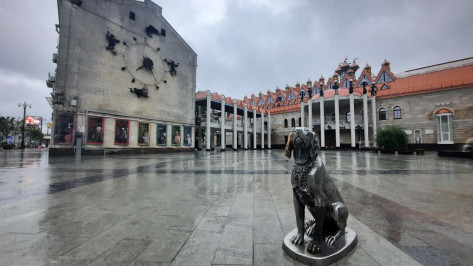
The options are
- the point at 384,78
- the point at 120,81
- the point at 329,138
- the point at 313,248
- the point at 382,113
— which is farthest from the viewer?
the point at 329,138

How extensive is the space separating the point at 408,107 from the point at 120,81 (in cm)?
4062

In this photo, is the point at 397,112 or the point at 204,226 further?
the point at 397,112

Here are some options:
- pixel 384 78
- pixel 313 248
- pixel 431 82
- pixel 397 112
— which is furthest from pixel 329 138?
pixel 313 248

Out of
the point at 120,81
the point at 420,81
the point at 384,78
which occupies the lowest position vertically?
the point at 120,81

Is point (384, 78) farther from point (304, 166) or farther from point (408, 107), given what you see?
point (304, 166)

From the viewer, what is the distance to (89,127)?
1898cm

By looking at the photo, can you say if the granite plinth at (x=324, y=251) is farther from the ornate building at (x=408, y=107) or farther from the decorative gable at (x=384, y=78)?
the decorative gable at (x=384, y=78)

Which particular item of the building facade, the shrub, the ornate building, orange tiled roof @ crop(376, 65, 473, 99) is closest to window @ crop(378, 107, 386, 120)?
the ornate building

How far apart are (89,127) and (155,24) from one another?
15.8 m

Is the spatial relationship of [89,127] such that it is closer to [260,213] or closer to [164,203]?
[164,203]

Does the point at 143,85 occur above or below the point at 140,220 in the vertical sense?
above

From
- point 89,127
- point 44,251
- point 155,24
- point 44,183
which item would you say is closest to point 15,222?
point 44,251

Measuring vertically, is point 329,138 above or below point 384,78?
below

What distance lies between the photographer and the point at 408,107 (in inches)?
1192
